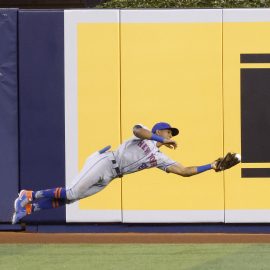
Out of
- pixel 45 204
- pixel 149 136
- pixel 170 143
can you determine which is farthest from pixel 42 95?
pixel 170 143

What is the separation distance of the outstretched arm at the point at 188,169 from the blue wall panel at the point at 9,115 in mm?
1996

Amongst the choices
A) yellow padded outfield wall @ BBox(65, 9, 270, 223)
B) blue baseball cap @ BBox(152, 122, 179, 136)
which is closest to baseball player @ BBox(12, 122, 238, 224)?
blue baseball cap @ BBox(152, 122, 179, 136)

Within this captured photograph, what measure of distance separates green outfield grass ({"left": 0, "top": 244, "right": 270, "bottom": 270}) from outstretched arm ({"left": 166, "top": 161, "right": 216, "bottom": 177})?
1.26 meters

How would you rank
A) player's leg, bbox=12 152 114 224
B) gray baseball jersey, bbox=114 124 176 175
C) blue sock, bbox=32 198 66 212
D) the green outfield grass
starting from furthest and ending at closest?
blue sock, bbox=32 198 66 212, player's leg, bbox=12 152 114 224, gray baseball jersey, bbox=114 124 176 175, the green outfield grass

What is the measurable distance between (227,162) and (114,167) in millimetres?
1434

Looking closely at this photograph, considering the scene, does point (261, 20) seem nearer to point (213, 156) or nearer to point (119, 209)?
point (213, 156)

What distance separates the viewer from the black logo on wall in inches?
500

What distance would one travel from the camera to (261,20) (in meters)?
12.7

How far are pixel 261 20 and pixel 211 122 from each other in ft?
4.74

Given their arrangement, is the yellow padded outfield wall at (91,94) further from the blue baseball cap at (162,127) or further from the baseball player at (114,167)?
the blue baseball cap at (162,127)

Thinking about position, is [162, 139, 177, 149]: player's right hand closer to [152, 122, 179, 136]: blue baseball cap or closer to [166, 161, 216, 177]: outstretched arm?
[152, 122, 179, 136]: blue baseball cap

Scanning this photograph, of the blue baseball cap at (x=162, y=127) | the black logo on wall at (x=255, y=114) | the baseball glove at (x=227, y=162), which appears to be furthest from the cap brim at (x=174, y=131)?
the black logo on wall at (x=255, y=114)

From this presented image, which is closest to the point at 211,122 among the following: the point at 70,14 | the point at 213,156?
the point at 213,156

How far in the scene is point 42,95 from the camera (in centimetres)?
1278
